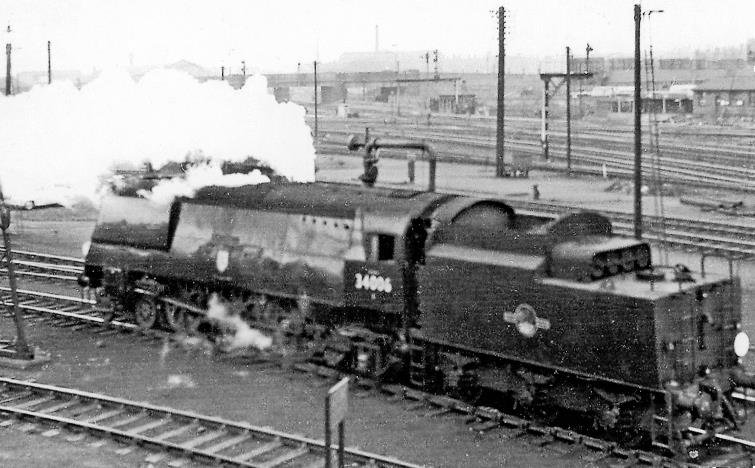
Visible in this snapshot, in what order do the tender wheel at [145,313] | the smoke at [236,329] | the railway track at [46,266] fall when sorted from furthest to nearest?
1. the railway track at [46,266]
2. the tender wheel at [145,313]
3. the smoke at [236,329]

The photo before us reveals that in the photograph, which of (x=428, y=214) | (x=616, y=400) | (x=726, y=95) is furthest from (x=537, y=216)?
(x=726, y=95)

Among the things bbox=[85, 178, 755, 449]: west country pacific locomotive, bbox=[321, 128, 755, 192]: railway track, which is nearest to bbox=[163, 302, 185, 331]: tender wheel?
bbox=[85, 178, 755, 449]: west country pacific locomotive

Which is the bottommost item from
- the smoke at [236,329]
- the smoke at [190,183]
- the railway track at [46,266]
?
the smoke at [236,329]

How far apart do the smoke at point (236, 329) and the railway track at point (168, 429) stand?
10.0 ft

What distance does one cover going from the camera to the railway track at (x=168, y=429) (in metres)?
12.0

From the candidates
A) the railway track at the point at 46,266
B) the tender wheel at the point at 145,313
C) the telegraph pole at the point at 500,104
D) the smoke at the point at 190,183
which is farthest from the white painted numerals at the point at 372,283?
the telegraph pole at the point at 500,104

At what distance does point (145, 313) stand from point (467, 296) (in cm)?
803

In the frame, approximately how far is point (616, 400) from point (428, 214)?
3.83m

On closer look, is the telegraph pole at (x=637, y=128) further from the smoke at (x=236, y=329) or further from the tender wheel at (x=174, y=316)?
the tender wheel at (x=174, y=316)

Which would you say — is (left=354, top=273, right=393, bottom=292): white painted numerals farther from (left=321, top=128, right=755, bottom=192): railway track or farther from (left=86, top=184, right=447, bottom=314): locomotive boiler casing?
(left=321, top=128, right=755, bottom=192): railway track

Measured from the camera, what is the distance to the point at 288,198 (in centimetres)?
1589

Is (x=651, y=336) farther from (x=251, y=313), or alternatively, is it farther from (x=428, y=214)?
(x=251, y=313)

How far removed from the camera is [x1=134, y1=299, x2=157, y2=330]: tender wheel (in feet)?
60.1

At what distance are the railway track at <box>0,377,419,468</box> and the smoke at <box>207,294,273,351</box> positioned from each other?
306 centimetres
